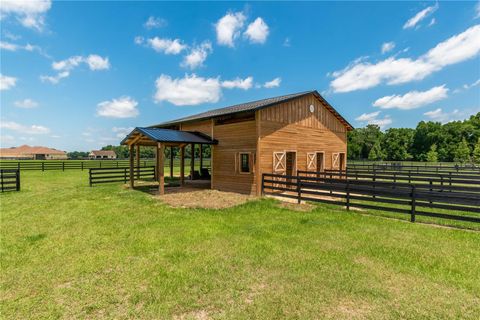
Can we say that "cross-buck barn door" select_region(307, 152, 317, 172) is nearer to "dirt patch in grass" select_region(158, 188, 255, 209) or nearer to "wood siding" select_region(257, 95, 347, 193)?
"wood siding" select_region(257, 95, 347, 193)

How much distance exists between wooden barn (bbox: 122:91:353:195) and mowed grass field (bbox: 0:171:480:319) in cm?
512

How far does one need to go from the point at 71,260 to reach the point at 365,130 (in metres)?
94.5

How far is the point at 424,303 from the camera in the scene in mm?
3215

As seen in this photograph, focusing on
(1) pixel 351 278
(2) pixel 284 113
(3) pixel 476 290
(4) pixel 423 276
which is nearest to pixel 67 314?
(1) pixel 351 278

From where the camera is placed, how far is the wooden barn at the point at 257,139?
11883 millimetres

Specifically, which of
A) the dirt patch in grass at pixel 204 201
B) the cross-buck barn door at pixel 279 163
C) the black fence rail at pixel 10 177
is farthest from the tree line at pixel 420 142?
the black fence rail at pixel 10 177

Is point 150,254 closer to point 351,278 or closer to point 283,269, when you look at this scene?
point 283,269

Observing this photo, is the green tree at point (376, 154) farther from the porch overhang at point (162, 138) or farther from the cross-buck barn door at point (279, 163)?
the porch overhang at point (162, 138)

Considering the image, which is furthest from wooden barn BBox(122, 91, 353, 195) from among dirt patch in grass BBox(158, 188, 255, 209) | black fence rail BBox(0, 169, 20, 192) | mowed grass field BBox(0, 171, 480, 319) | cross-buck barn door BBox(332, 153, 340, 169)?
black fence rail BBox(0, 169, 20, 192)

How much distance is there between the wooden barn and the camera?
11883 millimetres

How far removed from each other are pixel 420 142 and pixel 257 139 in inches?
3138

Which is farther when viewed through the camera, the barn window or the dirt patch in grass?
→ the barn window

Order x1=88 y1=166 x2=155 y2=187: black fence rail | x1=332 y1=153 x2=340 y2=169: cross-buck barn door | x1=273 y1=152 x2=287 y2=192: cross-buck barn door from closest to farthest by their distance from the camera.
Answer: x1=273 y1=152 x2=287 y2=192: cross-buck barn door → x1=88 y1=166 x2=155 y2=187: black fence rail → x1=332 y1=153 x2=340 y2=169: cross-buck barn door

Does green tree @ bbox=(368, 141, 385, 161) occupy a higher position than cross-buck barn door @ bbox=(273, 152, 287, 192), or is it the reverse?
green tree @ bbox=(368, 141, 385, 161)
